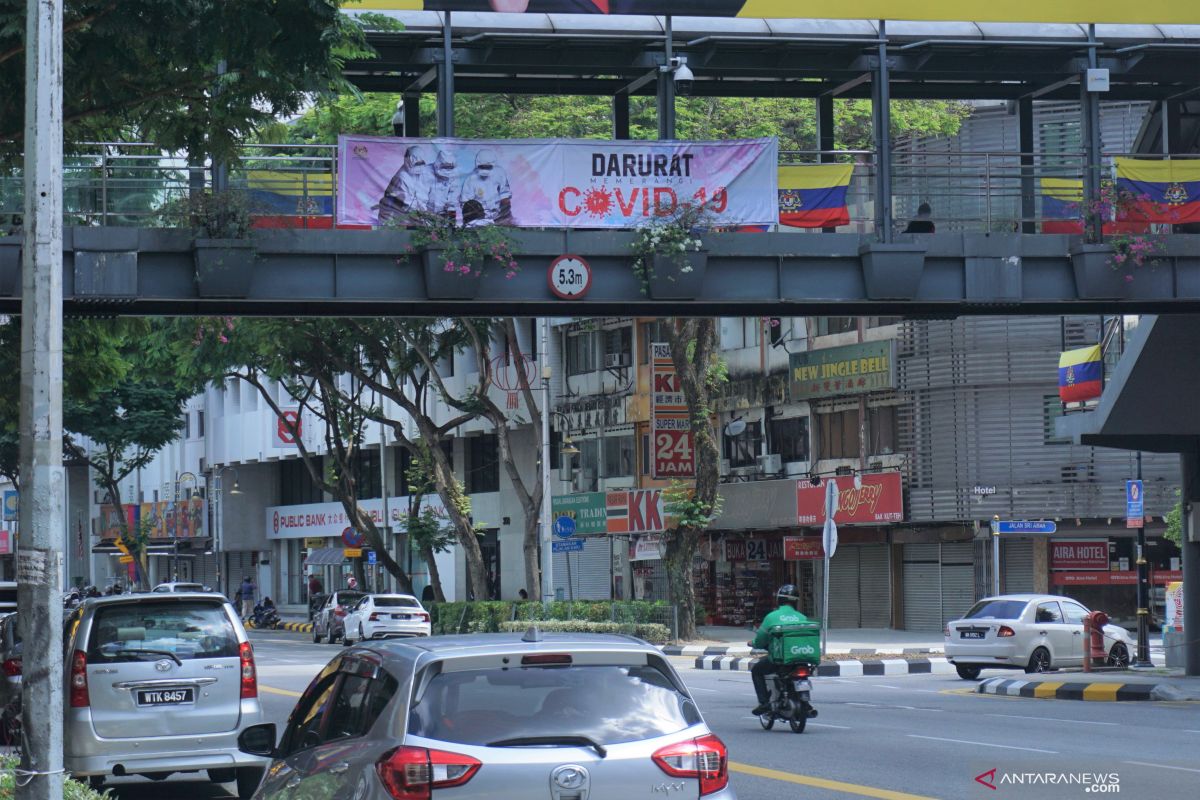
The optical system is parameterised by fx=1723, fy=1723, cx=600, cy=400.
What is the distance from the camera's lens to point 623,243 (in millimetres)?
23234

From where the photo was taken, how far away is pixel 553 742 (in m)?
6.94

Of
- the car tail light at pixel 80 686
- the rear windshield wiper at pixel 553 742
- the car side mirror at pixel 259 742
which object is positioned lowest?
the car tail light at pixel 80 686

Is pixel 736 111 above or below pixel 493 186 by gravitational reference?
above

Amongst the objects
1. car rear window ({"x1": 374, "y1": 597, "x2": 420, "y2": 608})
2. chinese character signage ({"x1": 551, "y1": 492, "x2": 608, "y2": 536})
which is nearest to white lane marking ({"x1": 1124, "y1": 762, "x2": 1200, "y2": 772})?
car rear window ({"x1": 374, "y1": 597, "x2": 420, "y2": 608})

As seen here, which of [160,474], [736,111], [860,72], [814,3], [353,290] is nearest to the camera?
[353,290]

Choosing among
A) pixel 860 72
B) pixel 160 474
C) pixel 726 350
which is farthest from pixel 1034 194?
pixel 160 474

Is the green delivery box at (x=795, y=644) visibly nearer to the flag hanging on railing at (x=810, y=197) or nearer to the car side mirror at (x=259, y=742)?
the flag hanging on railing at (x=810, y=197)

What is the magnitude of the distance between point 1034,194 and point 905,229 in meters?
2.01

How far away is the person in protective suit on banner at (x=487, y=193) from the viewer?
23.1 m

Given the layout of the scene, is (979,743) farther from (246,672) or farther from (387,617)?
(387,617)

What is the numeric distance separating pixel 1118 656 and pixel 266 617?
41451mm

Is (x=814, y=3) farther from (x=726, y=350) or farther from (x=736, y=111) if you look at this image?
(x=726, y=350)

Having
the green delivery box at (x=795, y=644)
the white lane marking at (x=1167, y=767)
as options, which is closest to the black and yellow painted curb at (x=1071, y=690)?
the green delivery box at (x=795, y=644)

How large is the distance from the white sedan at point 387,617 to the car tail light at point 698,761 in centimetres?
Result: 3712
